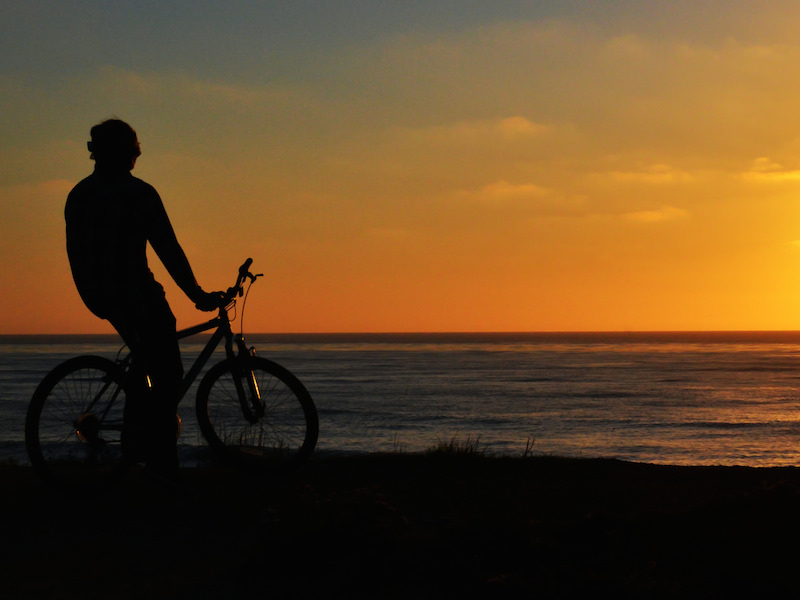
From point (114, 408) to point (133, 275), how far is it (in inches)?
32.6

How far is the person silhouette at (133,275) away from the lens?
4566 mm

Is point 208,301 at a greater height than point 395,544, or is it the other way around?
point 208,301

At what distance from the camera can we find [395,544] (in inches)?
138

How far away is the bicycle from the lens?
15.2 feet

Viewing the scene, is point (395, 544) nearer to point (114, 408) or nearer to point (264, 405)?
point (264, 405)

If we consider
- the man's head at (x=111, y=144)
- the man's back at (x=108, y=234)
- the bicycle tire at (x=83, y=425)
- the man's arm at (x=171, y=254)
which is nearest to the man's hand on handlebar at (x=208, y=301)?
the man's arm at (x=171, y=254)

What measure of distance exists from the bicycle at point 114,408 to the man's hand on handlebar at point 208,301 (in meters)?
0.07

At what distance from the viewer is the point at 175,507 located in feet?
14.9

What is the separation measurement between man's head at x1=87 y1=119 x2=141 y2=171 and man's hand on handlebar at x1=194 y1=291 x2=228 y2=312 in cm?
91

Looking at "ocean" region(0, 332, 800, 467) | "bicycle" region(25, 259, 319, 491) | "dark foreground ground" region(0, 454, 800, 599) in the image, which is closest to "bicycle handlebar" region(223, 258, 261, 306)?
"bicycle" region(25, 259, 319, 491)

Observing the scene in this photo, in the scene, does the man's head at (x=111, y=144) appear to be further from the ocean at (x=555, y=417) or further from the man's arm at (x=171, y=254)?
the ocean at (x=555, y=417)

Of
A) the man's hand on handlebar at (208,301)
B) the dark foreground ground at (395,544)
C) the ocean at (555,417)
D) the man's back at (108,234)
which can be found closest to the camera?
the dark foreground ground at (395,544)

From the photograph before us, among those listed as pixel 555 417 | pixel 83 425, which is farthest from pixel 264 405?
pixel 555 417

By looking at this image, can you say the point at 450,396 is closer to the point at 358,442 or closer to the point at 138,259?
the point at 358,442
